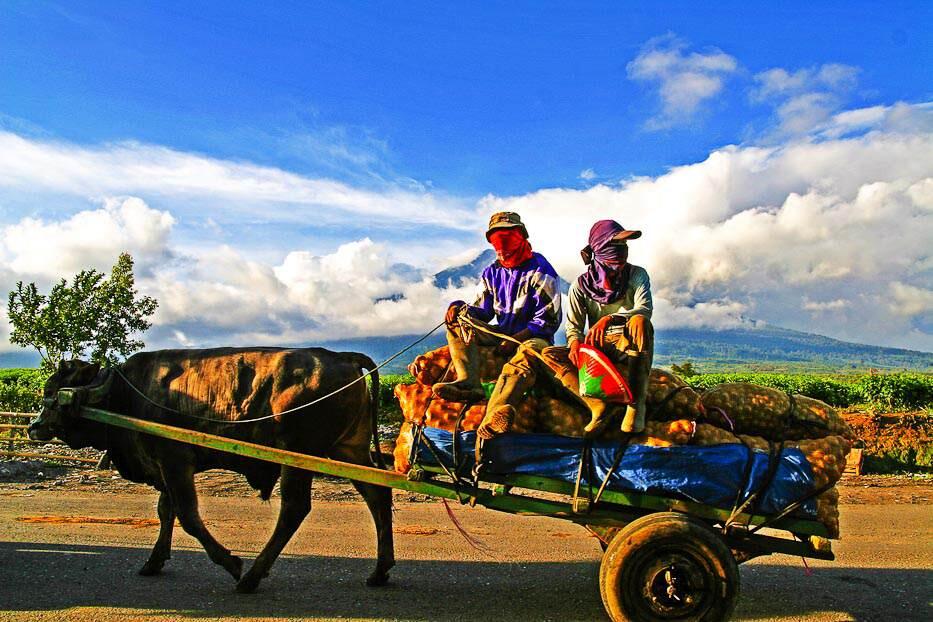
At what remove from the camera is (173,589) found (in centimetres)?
606

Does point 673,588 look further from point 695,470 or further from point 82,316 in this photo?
point 82,316

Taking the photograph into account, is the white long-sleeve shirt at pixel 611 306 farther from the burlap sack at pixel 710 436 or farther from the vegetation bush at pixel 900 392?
the vegetation bush at pixel 900 392

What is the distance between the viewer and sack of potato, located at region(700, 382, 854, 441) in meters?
5.39

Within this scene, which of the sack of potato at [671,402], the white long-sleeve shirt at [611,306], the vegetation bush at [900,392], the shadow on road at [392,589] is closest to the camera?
the sack of potato at [671,402]

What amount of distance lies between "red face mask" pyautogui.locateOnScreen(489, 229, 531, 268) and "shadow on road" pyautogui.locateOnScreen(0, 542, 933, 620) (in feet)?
9.11

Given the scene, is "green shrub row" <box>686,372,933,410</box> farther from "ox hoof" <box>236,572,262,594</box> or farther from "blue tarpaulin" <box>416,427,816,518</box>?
"ox hoof" <box>236,572,262,594</box>

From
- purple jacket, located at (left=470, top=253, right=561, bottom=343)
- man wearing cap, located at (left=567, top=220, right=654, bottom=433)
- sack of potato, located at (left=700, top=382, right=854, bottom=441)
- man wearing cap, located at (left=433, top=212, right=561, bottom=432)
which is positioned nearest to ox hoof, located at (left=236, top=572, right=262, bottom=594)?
man wearing cap, located at (left=433, top=212, right=561, bottom=432)

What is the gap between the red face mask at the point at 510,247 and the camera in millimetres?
6105

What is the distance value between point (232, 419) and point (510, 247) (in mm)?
2828

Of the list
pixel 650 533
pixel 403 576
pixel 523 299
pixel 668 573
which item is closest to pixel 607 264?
pixel 523 299

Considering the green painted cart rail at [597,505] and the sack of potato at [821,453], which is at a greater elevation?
the sack of potato at [821,453]

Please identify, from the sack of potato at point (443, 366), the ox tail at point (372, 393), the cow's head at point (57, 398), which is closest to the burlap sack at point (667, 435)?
the sack of potato at point (443, 366)

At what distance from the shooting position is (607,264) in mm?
5695

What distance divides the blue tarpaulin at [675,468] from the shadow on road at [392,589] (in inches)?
47.4
